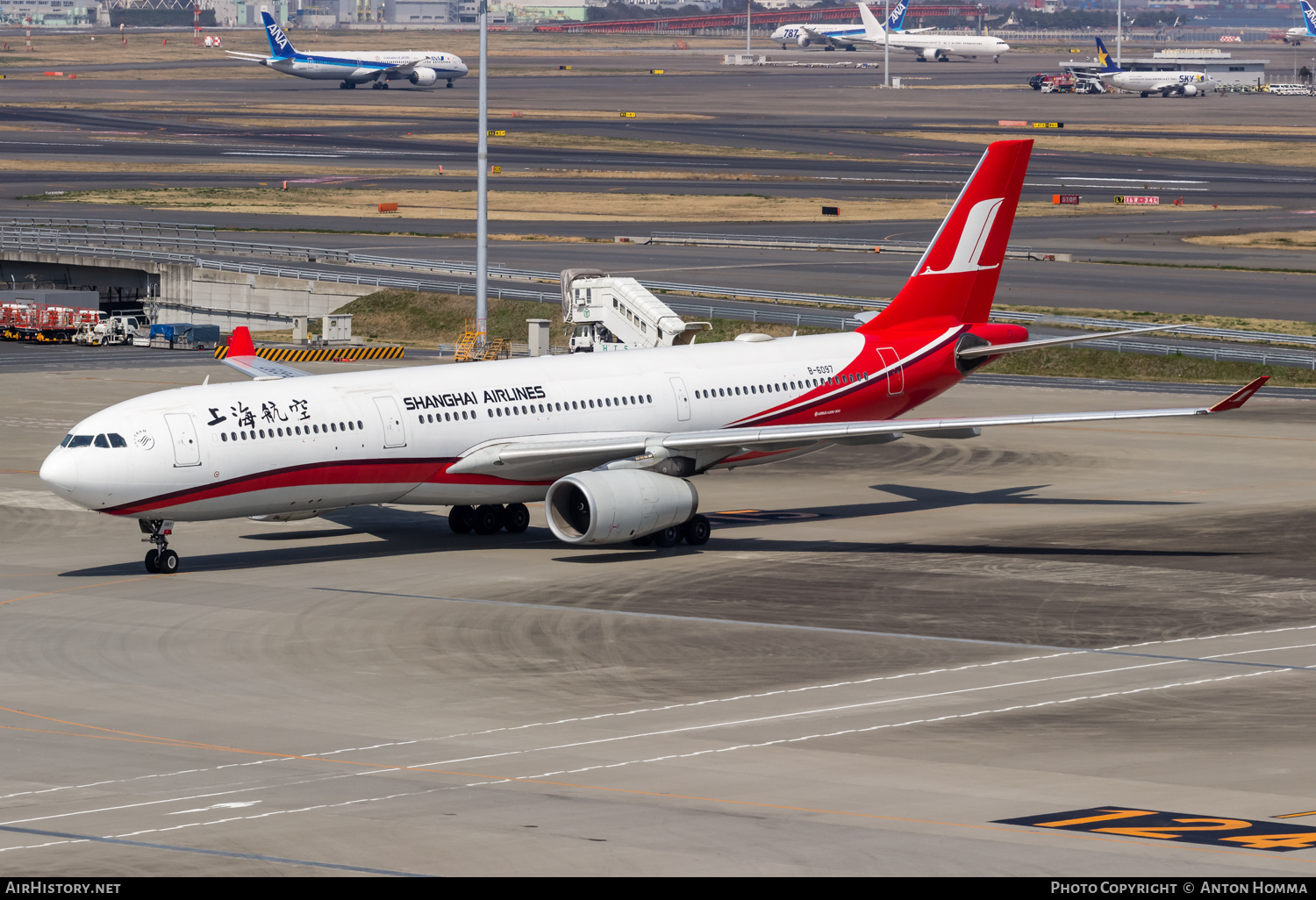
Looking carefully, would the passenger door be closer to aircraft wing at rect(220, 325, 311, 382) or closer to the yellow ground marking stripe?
aircraft wing at rect(220, 325, 311, 382)

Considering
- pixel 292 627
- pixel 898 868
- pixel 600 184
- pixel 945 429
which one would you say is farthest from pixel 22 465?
pixel 600 184

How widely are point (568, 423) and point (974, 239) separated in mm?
15622

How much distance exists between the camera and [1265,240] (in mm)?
123375

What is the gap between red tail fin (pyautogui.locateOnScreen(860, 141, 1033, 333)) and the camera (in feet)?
181

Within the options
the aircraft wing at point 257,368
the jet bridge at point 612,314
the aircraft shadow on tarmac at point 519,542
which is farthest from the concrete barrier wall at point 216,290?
the aircraft shadow on tarmac at point 519,542

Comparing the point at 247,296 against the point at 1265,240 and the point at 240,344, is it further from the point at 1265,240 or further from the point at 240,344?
the point at 1265,240

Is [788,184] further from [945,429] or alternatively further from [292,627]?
[292,627]

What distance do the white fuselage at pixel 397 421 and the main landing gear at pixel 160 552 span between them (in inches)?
46.5

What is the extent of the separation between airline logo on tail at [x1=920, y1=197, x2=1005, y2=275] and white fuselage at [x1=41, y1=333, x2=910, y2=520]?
4811mm

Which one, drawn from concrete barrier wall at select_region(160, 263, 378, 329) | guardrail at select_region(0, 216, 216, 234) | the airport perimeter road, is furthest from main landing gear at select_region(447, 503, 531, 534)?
guardrail at select_region(0, 216, 216, 234)

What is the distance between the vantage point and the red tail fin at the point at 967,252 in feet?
181

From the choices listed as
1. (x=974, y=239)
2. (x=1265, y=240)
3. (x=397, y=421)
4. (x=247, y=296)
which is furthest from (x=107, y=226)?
(x=397, y=421)

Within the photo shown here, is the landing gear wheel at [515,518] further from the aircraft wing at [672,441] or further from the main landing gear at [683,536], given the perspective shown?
the main landing gear at [683,536]

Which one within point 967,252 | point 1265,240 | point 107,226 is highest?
point 967,252
